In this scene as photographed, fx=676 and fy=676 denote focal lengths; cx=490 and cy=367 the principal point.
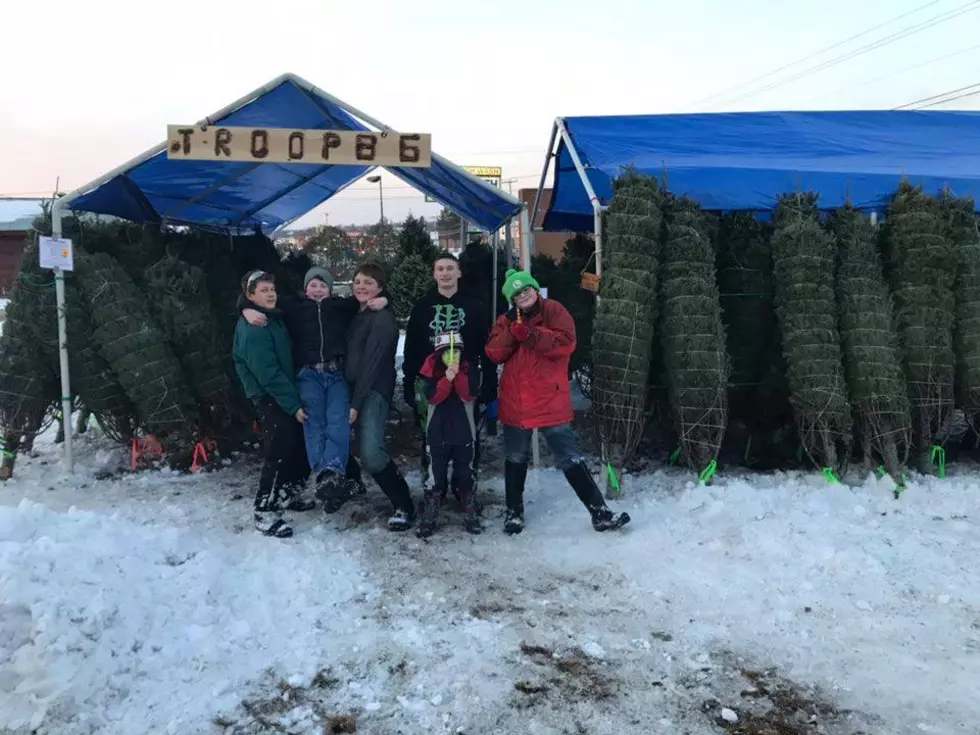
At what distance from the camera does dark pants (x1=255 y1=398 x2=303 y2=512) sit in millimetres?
4496

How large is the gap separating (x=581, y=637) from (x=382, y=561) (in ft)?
4.61

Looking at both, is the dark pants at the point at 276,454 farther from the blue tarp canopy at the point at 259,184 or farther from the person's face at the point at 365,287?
the blue tarp canopy at the point at 259,184

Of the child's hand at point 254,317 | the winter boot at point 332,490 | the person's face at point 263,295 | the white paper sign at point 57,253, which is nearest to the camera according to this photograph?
the child's hand at point 254,317

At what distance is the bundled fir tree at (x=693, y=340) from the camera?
495cm

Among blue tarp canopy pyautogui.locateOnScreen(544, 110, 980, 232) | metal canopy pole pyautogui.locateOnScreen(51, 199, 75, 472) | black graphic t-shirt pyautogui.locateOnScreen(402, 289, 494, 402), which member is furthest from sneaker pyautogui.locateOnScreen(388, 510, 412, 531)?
blue tarp canopy pyautogui.locateOnScreen(544, 110, 980, 232)

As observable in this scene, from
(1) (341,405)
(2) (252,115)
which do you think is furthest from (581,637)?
(2) (252,115)

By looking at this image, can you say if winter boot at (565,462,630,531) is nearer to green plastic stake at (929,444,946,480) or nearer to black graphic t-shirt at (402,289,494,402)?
black graphic t-shirt at (402,289,494,402)

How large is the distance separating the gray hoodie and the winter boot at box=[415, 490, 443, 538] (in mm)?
712

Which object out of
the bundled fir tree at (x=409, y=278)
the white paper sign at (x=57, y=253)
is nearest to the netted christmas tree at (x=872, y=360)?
the white paper sign at (x=57, y=253)

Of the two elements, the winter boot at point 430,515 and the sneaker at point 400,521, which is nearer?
the winter boot at point 430,515

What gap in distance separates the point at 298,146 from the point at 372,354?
1.79 m

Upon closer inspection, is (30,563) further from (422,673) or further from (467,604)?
(467,604)

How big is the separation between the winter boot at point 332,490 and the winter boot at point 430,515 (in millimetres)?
631

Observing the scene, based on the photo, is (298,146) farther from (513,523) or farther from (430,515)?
(513,523)
